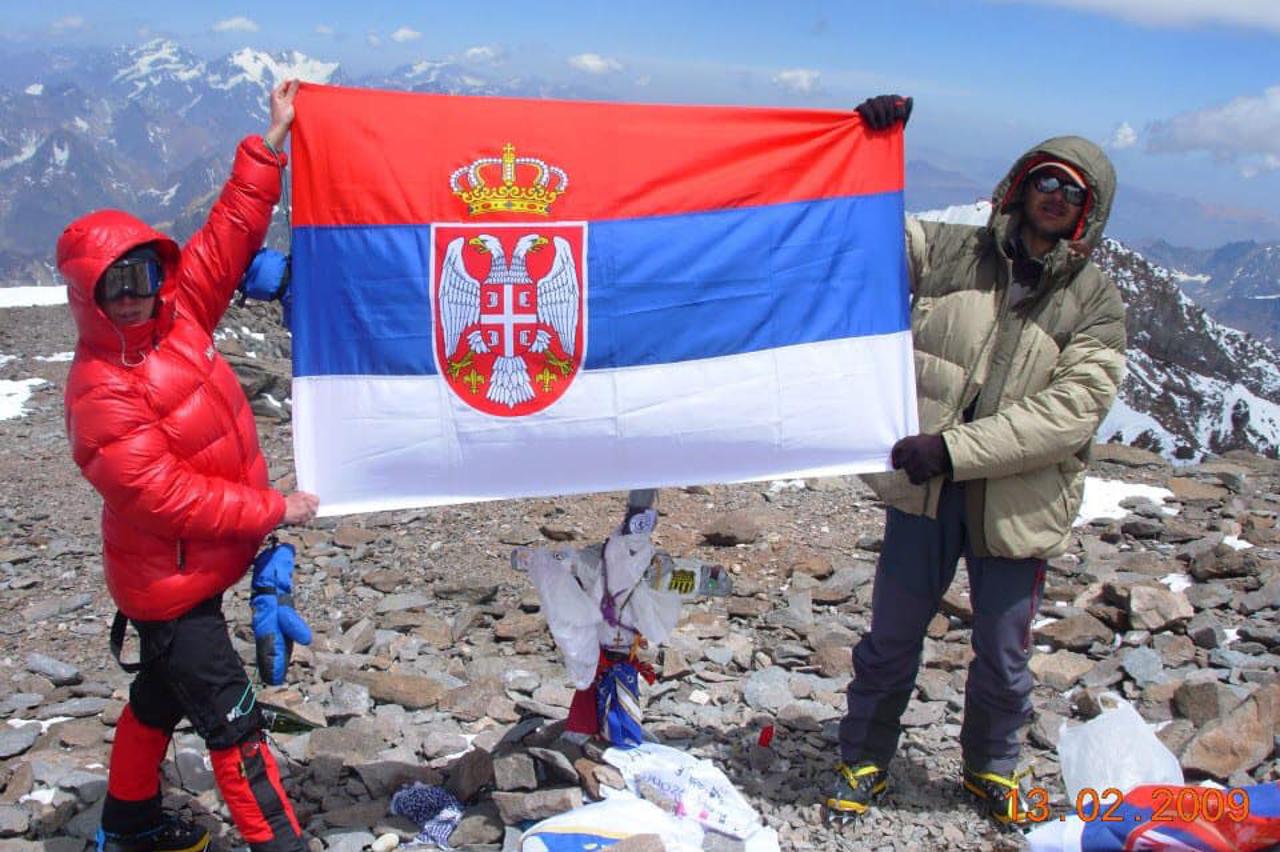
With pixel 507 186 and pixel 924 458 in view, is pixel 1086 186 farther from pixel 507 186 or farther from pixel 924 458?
pixel 507 186

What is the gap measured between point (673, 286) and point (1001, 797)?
288 cm

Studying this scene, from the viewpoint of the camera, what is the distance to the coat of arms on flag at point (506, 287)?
431cm

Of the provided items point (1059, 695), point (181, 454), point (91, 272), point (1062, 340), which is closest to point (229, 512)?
point (181, 454)

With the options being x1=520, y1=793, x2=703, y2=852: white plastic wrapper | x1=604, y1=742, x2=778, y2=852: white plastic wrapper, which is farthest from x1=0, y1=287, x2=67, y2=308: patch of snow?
x1=520, y1=793, x2=703, y2=852: white plastic wrapper

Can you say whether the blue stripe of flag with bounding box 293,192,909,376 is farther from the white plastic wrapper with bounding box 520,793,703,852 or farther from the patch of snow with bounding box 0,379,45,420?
the patch of snow with bounding box 0,379,45,420

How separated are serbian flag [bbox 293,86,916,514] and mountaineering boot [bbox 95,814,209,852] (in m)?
1.62

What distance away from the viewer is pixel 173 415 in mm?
3801

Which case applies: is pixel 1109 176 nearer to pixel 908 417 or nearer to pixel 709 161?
pixel 908 417

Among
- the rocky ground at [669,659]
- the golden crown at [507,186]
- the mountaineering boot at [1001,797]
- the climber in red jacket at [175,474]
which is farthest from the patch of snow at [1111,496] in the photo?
the climber in red jacket at [175,474]

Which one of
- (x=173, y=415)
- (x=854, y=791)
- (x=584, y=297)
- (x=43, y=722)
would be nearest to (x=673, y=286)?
(x=584, y=297)

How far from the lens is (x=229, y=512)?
3836 millimetres

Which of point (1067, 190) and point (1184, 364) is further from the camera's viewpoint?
point (1184, 364)

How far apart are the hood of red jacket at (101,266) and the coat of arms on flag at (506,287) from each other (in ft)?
3.67

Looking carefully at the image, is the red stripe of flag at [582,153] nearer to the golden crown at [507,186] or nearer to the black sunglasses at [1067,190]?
the golden crown at [507,186]
